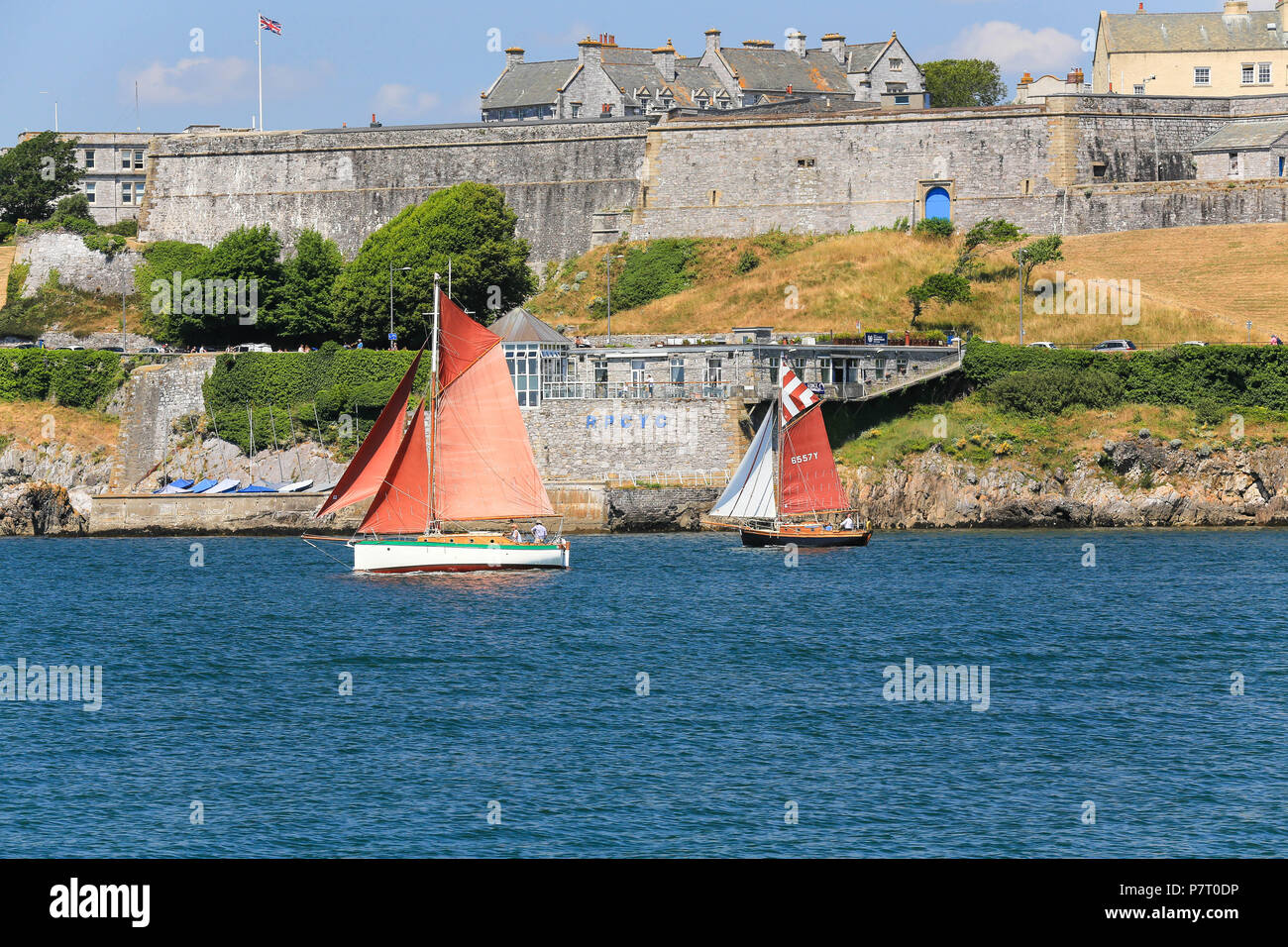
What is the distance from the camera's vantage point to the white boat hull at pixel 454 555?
200 ft

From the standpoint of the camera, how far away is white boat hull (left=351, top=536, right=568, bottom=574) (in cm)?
6088

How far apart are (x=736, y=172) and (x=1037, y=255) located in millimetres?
22072

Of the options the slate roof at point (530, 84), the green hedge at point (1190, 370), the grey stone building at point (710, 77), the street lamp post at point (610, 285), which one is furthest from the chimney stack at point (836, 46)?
the green hedge at point (1190, 370)

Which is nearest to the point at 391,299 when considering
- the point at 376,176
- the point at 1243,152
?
the point at 376,176

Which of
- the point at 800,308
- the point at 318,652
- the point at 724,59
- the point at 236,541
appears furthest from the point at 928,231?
the point at 318,652

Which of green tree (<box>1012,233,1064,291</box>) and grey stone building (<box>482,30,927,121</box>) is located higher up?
grey stone building (<box>482,30,927,121</box>)

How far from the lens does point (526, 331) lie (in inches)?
3071

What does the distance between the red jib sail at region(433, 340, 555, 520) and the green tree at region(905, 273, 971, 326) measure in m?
31.8

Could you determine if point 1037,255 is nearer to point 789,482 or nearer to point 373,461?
point 789,482

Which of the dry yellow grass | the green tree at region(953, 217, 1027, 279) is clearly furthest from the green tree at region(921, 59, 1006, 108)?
the dry yellow grass

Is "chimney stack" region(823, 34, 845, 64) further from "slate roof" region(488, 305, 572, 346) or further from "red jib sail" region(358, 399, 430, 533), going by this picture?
"red jib sail" region(358, 399, 430, 533)

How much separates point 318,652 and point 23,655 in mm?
8674
